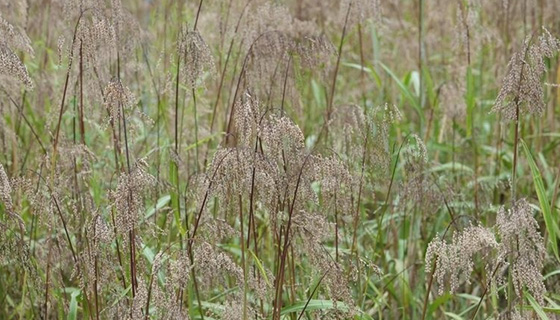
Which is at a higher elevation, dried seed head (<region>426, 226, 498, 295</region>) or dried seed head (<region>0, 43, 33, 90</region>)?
dried seed head (<region>0, 43, 33, 90</region>)

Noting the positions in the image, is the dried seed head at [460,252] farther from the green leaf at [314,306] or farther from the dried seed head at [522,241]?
the green leaf at [314,306]

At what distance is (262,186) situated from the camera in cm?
204

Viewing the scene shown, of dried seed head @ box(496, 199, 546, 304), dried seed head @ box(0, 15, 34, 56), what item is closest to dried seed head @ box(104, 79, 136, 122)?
dried seed head @ box(0, 15, 34, 56)

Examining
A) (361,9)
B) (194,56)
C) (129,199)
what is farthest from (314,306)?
(361,9)

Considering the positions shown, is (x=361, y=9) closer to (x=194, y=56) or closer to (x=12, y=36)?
(x=194, y=56)

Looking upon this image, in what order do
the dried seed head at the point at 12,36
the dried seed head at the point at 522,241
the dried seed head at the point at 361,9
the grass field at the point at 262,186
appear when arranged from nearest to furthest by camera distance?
the dried seed head at the point at 522,241 → the grass field at the point at 262,186 → the dried seed head at the point at 12,36 → the dried seed head at the point at 361,9

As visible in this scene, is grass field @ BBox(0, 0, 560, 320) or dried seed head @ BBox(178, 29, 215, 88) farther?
dried seed head @ BBox(178, 29, 215, 88)

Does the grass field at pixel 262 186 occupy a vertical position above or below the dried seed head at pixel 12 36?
below

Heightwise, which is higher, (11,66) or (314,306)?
(11,66)

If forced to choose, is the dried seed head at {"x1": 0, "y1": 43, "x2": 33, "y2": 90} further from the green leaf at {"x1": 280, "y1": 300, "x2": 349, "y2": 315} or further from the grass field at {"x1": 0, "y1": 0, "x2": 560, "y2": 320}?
the green leaf at {"x1": 280, "y1": 300, "x2": 349, "y2": 315}

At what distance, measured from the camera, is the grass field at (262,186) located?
2152 millimetres

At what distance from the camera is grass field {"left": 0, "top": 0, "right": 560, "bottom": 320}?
7.06ft

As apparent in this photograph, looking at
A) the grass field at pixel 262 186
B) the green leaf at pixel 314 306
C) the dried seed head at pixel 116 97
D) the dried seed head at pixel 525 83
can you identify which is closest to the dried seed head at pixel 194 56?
the grass field at pixel 262 186

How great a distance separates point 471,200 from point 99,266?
1.79 metres
